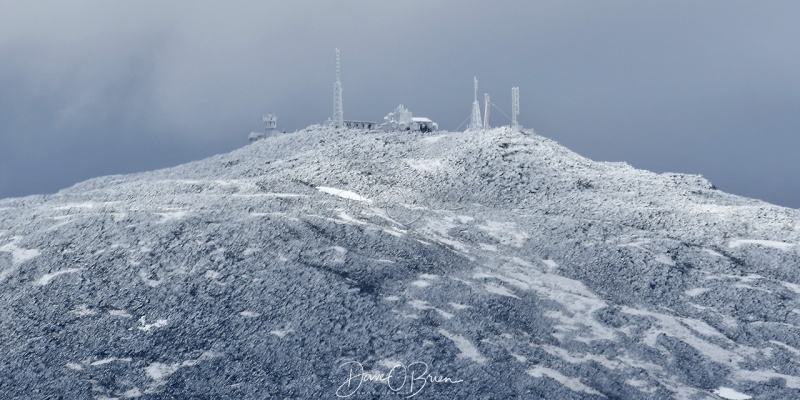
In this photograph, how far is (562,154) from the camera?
341ft

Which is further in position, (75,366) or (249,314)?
(249,314)

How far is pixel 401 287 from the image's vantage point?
7112 cm

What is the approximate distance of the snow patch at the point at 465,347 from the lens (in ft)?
209

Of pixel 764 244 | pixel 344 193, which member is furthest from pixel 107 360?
pixel 764 244

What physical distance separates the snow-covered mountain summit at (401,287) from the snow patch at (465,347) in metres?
0.13

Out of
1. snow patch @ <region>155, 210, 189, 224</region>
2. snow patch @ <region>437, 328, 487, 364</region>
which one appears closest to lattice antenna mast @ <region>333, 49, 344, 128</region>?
snow patch @ <region>155, 210, 189, 224</region>

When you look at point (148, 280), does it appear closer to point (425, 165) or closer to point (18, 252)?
point (18, 252)

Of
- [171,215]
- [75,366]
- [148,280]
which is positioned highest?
[171,215]

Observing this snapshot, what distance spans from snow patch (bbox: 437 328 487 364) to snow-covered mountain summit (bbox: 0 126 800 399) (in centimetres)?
13

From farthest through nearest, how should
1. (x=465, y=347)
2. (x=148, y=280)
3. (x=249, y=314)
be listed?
(x=148, y=280), (x=249, y=314), (x=465, y=347)

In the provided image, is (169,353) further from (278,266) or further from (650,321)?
(650,321)

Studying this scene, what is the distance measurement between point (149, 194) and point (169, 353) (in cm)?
3045

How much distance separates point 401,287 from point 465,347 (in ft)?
27.4

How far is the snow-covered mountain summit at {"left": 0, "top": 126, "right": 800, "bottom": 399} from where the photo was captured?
63.3 m
